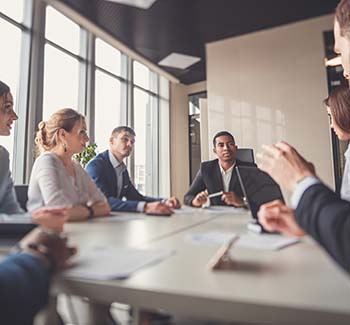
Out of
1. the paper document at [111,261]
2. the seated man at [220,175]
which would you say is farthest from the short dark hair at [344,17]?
the seated man at [220,175]

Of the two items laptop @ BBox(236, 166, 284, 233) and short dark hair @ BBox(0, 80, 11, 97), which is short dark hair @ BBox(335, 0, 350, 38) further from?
short dark hair @ BBox(0, 80, 11, 97)

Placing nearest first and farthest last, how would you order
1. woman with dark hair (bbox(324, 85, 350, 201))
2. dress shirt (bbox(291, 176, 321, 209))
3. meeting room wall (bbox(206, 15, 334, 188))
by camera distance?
dress shirt (bbox(291, 176, 321, 209)) → woman with dark hair (bbox(324, 85, 350, 201)) → meeting room wall (bbox(206, 15, 334, 188))

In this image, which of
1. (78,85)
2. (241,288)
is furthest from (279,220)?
(78,85)

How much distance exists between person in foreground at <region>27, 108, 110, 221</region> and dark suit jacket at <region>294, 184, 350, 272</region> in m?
1.10

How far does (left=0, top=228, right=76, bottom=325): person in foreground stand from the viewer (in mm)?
500

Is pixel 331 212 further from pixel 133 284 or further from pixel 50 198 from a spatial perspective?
pixel 50 198

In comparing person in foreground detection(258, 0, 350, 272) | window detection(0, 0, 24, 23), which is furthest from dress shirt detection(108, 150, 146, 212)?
window detection(0, 0, 24, 23)


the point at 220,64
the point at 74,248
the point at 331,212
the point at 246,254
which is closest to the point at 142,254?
the point at 74,248

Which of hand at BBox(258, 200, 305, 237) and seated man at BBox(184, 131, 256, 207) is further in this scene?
seated man at BBox(184, 131, 256, 207)

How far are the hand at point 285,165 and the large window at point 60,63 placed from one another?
3.70m

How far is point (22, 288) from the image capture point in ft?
1.72

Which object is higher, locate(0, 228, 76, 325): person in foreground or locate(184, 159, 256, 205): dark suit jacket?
locate(184, 159, 256, 205): dark suit jacket

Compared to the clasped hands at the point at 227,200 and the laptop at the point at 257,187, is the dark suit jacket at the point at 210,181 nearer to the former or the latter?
the clasped hands at the point at 227,200

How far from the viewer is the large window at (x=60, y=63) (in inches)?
166
